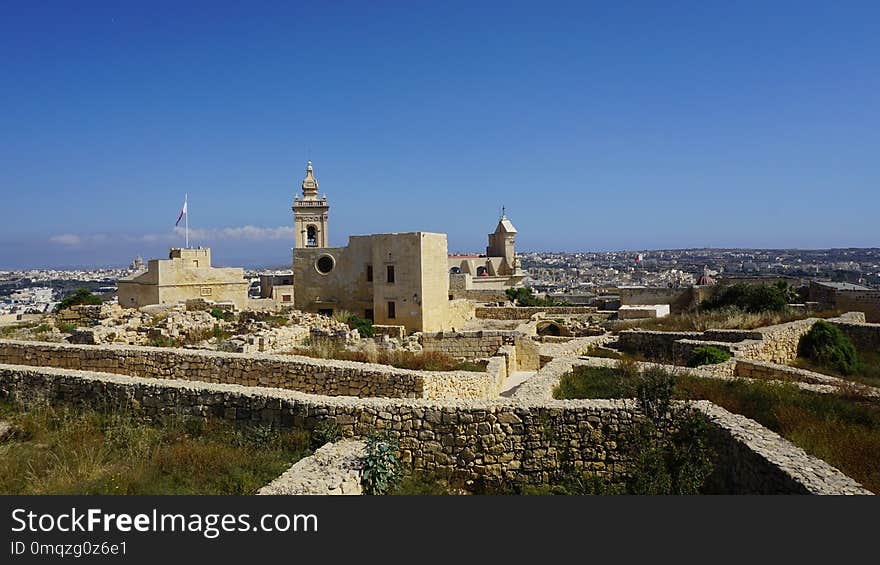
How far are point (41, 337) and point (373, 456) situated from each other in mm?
10455

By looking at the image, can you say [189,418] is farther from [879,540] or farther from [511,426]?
[879,540]

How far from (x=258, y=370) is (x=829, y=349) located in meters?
12.2

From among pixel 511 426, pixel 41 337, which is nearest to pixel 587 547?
pixel 511 426

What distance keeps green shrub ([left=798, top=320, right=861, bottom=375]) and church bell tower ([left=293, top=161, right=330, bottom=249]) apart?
104 ft

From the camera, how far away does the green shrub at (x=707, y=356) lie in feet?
36.7

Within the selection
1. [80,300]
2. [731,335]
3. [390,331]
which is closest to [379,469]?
[731,335]

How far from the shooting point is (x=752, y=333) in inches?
516

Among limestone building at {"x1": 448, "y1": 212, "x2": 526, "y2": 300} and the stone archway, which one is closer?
the stone archway

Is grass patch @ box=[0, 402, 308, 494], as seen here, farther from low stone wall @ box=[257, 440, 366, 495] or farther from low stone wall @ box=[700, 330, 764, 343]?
low stone wall @ box=[700, 330, 764, 343]

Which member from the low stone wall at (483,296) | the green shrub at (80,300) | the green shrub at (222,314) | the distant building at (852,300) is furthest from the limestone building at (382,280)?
the distant building at (852,300)

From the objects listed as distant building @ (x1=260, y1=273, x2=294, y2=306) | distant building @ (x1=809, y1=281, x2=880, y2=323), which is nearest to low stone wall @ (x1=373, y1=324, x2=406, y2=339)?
distant building @ (x1=809, y1=281, x2=880, y2=323)

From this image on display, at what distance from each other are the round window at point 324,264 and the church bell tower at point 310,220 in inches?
519

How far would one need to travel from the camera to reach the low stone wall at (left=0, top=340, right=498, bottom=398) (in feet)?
26.5

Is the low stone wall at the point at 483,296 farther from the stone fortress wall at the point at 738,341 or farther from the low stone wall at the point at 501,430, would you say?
the low stone wall at the point at 501,430
